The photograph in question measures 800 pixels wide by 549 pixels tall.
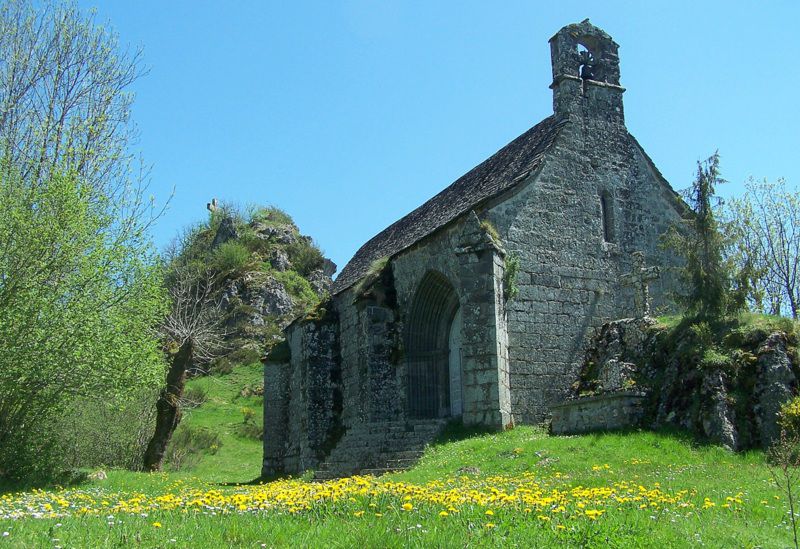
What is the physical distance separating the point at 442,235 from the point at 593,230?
3964 millimetres

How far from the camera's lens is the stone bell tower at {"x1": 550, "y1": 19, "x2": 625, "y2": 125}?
21.0 meters

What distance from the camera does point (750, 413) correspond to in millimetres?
14000

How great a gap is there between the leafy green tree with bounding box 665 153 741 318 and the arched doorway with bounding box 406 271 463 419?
270 inches

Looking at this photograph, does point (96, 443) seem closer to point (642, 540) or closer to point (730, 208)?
point (642, 540)

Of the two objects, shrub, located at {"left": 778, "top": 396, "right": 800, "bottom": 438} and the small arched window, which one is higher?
the small arched window

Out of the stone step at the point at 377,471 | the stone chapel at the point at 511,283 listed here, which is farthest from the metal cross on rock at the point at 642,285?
the stone step at the point at 377,471

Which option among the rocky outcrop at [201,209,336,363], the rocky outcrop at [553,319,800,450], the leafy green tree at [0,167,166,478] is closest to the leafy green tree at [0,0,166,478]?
the leafy green tree at [0,167,166,478]

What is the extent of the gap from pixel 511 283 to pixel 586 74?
6.95 m

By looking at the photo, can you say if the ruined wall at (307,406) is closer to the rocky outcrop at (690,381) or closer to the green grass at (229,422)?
the green grass at (229,422)

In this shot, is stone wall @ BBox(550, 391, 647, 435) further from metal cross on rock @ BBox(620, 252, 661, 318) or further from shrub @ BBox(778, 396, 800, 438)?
metal cross on rock @ BBox(620, 252, 661, 318)

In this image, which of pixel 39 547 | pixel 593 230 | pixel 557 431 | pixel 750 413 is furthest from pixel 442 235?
pixel 39 547

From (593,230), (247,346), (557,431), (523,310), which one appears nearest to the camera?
(557,431)

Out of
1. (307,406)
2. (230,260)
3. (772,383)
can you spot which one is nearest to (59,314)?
(307,406)

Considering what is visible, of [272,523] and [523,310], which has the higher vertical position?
[523,310]
